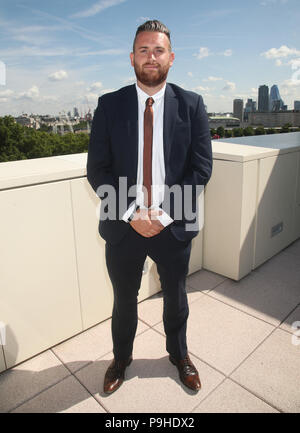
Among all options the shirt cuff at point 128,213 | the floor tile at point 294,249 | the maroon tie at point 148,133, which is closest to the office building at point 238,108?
the floor tile at point 294,249

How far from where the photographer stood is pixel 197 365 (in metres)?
2.44

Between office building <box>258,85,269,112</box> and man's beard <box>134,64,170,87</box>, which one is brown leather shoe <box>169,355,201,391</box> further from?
office building <box>258,85,269,112</box>

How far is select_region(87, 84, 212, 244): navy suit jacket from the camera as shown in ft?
6.16

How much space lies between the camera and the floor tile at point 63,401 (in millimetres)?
2078

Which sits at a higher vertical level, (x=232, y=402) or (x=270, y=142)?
(x=270, y=142)

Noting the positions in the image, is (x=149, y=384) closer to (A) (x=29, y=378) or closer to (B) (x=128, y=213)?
(A) (x=29, y=378)

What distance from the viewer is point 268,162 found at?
143 inches

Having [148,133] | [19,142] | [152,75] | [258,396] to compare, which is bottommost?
[258,396]

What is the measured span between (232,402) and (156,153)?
5.45 ft

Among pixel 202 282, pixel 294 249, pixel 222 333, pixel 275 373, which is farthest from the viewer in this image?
pixel 294 249

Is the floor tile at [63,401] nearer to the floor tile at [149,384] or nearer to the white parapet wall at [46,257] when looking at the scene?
the floor tile at [149,384]

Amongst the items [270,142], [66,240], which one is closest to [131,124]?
[66,240]

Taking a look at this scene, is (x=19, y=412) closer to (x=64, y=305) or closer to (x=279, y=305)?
(x=64, y=305)

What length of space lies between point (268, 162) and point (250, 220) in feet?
2.23
